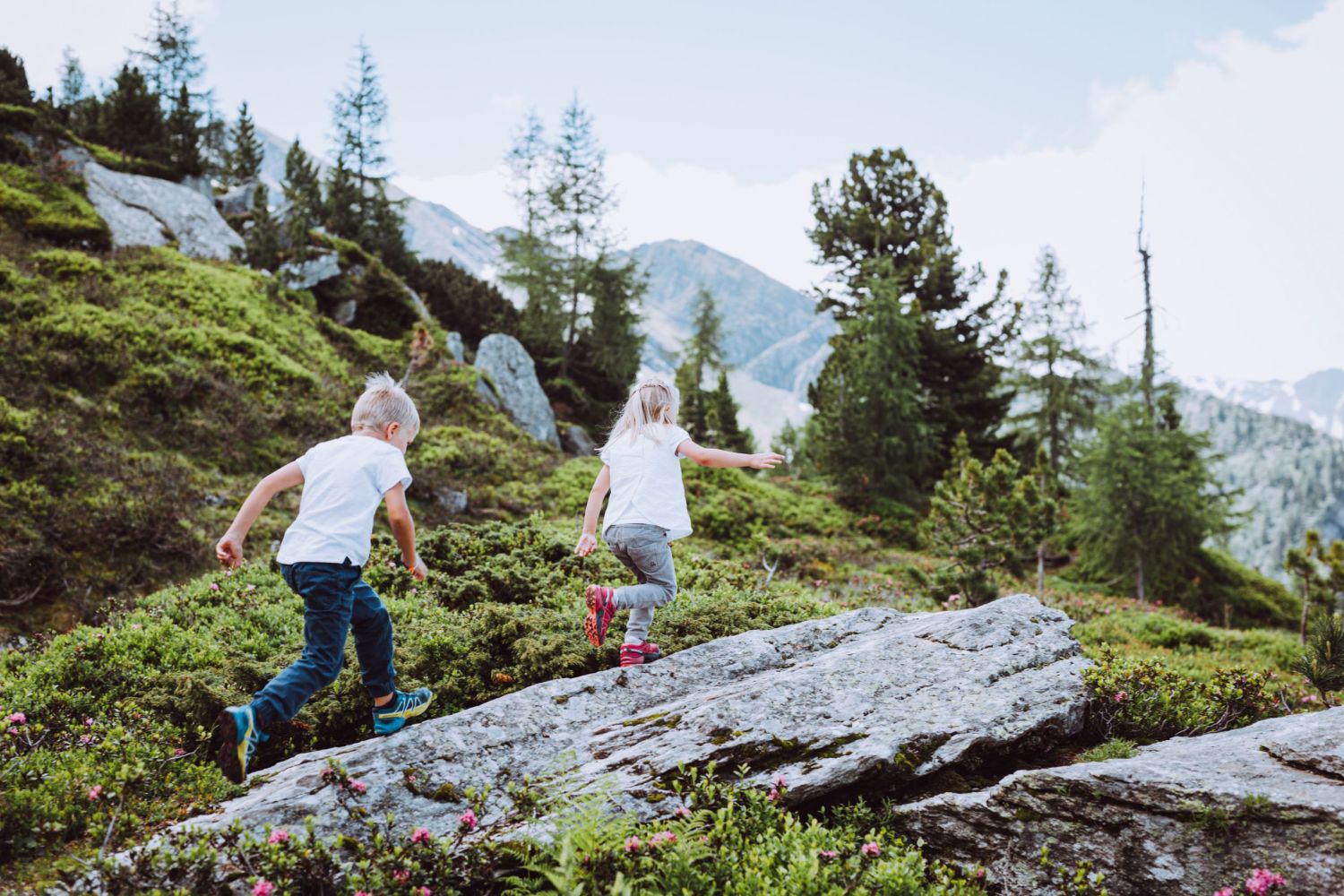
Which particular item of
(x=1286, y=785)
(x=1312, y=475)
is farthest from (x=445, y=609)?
(x=1312, y=475)

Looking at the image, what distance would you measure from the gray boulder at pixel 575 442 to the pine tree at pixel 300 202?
9.26 m

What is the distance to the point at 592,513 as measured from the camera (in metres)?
5.56

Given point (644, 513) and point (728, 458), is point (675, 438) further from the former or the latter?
point (644, 513)

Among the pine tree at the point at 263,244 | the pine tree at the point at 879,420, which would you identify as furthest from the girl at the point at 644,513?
the pine tree at the point at 263,244

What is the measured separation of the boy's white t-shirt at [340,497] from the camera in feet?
13.5

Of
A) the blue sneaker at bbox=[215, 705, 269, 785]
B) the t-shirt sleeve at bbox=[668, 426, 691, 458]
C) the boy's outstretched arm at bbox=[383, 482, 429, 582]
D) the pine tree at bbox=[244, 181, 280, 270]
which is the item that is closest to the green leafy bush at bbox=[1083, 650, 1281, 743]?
the t-shirt sleeve at bbox=[668, 426, 691, 458]

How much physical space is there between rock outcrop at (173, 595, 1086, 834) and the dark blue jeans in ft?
1.44

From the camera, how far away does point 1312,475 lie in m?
186

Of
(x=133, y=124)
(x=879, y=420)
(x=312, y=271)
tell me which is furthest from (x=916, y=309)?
(x=133, y=124)

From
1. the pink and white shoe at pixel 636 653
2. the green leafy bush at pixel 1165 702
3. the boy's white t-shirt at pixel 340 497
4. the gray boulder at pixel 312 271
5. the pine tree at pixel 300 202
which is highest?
the pine tree at pixel 300 202

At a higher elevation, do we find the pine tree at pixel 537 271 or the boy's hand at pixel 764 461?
the pine tree at pixel 537 271

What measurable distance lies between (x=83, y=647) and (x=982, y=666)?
6.66 m

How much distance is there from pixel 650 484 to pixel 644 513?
0.22m

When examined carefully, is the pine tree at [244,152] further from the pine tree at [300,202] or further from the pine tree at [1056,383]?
the pine tree at [1056,383]
